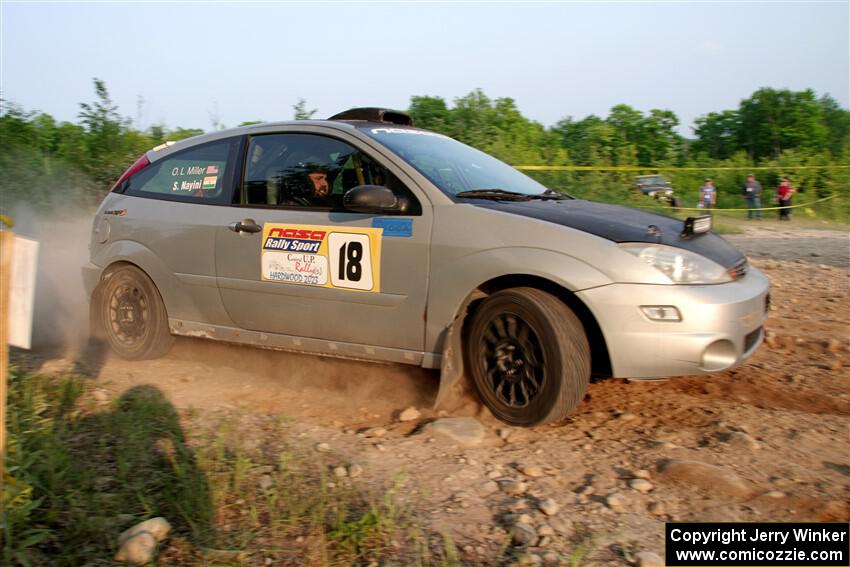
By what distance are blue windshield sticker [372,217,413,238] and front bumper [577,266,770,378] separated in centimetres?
105

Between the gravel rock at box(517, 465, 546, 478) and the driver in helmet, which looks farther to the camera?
the driver in helmet

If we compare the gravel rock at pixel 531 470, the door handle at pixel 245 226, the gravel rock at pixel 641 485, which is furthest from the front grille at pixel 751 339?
the door handle at pixel 245 226

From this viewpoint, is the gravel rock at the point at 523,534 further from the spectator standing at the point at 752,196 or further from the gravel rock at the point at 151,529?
the spectator standing at the point at 752,196

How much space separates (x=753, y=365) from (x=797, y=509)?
214 cm

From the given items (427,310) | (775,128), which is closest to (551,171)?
(427,310)

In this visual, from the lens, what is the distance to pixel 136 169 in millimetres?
5703

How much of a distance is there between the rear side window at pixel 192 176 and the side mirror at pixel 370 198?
4.01 feet

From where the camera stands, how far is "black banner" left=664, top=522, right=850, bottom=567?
109 inches

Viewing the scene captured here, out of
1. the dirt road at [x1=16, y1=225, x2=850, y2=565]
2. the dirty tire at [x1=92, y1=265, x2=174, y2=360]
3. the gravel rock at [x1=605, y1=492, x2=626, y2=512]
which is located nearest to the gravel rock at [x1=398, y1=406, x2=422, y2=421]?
the dirt road at [x1=16, y1=225, x2=850, y2=565]

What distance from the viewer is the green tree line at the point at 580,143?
13.2 meters

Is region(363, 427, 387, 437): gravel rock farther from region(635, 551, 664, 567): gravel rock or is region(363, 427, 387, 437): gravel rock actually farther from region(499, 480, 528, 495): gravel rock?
region(635, 551, 664, 567): gravel rock

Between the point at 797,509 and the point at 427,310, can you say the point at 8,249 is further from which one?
the point at 797,509

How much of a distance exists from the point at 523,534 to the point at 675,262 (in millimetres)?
1663

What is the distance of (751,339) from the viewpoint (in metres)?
4.09
